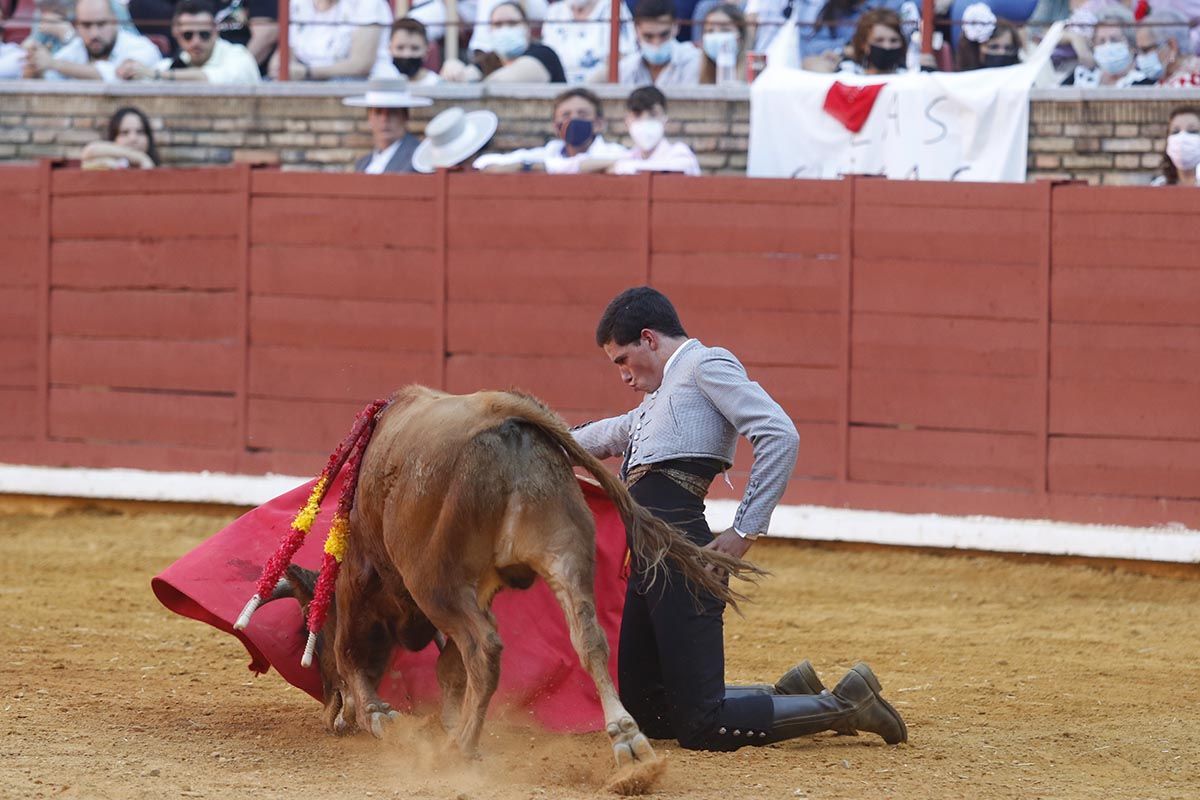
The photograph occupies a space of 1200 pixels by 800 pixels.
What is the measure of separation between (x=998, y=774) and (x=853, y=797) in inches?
19.1

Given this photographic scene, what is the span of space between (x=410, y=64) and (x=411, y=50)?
80 mm

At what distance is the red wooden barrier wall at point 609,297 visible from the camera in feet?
25.8

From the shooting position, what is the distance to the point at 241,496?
30.5 ft

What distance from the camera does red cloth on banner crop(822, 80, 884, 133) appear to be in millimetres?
8828

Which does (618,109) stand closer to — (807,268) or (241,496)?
(807,268)

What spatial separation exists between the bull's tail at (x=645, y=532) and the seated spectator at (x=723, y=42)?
5.65m

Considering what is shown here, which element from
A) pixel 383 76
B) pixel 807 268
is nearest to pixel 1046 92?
pixel 807 268

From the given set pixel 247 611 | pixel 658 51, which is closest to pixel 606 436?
pixel 247 611

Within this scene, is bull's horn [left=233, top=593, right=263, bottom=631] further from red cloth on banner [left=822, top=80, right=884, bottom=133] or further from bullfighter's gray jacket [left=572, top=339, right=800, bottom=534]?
red cloth on banner [left=822, top=80, right=884, bottom=133]

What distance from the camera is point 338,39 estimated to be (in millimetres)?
10477

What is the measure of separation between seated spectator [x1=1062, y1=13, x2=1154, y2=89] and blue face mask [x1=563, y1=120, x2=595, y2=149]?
2397 mm

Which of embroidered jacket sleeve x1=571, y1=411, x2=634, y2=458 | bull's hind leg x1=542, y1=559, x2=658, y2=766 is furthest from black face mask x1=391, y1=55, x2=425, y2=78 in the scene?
bull's hind leg x1=542, y1=559, x2=658, y2=766

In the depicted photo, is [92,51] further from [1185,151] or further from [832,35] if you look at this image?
[1185,151]

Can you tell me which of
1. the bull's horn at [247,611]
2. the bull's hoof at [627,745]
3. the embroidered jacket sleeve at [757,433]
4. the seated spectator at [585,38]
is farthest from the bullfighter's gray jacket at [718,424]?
the seated spectator at [585,38]
